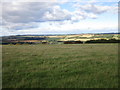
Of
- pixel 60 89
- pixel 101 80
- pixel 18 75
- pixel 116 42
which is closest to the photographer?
pixel 60 89

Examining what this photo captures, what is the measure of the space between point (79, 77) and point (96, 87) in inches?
63.8

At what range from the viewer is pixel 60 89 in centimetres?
712

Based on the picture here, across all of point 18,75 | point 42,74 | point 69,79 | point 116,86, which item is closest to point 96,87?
point 116,86

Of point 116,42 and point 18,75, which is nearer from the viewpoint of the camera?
point 18,75

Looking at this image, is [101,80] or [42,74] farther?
[42,74]

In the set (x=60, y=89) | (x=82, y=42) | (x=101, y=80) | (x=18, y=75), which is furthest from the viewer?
(x=82, y=42)

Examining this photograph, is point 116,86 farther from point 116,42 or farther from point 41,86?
point 116,42

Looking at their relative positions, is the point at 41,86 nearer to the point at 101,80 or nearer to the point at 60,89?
the point at 60,89

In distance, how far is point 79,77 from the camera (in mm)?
8773

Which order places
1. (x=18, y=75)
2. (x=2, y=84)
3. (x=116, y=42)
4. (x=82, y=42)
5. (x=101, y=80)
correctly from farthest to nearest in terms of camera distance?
(x=82, y=42)
(x=116, y=42)
(x=18, y=75)
(x=101, y=80)
(x=2, y=84)

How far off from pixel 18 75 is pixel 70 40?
44.3m

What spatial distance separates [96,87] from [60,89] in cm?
189

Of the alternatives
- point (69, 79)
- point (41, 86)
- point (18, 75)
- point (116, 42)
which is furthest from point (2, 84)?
point (116, 42)

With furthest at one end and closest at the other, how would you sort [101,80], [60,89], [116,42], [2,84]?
1. [116,42]
2. [101,80]
3. [2,84]
4. [60,89]
